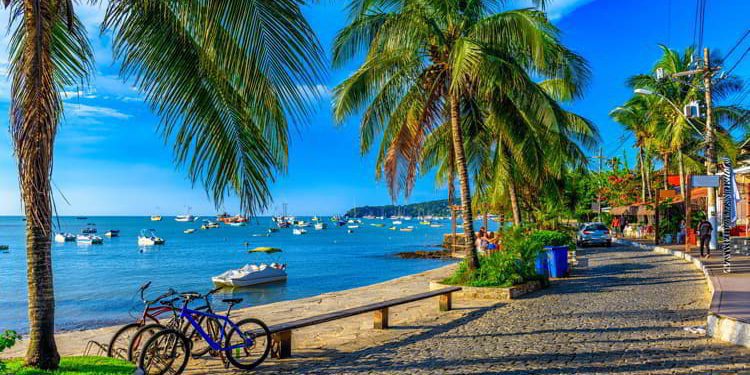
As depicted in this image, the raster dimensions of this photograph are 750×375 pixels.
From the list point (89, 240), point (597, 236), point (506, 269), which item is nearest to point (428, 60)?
point (506, 269)

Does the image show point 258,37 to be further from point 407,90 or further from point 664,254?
point 664,254

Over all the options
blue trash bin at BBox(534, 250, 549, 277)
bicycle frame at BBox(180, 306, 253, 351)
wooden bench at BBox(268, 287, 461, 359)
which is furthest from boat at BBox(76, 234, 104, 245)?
bicycle frame at BBox(180, 306, 253, 351)

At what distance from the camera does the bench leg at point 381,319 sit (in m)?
9.47

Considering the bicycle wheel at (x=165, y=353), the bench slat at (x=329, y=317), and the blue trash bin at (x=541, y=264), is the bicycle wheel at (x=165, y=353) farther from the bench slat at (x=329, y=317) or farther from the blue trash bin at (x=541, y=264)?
the blue trash bin at (x=541, y=264)

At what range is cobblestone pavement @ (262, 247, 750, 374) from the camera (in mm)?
6398

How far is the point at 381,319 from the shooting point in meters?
9.50

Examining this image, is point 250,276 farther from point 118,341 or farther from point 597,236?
point 118,341

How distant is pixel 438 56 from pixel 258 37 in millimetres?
9926

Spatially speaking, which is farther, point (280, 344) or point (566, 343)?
point (566, 343)

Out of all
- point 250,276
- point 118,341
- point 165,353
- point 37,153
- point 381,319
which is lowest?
point 250,276

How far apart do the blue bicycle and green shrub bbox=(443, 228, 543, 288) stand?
6.91 m

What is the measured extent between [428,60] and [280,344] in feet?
29.8

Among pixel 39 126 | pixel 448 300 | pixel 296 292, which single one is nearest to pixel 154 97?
pixel 39 126

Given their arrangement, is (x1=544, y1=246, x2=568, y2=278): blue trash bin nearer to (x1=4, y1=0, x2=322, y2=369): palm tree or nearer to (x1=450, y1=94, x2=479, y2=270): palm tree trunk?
(x1=450, y1=94, x2=479, y2=270): palm tree trunk
